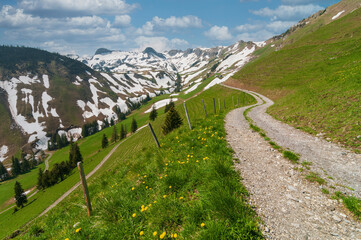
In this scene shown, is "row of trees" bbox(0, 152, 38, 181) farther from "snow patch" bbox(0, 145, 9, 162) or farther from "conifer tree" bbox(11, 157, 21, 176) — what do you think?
"snow patch" bbox(0, 145, 9, 162)

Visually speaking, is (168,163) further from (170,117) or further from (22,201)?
(22,201)

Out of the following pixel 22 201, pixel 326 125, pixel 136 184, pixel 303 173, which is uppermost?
pixel 136 184

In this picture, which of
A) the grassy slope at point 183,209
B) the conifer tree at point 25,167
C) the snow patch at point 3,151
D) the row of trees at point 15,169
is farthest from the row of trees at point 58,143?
the grassy slope at point 183,209

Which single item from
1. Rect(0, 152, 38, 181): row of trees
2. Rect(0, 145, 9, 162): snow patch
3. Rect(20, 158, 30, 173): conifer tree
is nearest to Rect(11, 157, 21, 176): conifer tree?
Rect(0, 152, 38, 181): row of trees

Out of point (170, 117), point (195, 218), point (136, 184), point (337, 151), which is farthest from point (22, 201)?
point (337, 151)

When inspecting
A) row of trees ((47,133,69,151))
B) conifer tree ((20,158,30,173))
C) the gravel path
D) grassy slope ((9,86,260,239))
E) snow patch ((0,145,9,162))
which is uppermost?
grassy slope ((9,86,260,239))

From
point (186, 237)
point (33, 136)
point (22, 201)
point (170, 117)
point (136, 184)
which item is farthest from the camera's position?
point (33, 136)

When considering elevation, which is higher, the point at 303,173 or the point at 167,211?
the point at 167,211

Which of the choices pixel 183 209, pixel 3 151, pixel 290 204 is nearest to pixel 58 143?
pixel 3 151

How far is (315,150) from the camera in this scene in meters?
9.70

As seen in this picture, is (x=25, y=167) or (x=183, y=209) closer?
(x=183, y=209)

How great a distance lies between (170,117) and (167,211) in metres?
34.8

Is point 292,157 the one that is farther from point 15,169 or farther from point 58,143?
point 58,143

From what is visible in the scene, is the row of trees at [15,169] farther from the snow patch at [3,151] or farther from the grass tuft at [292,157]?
the grass tuft at [292,157]
